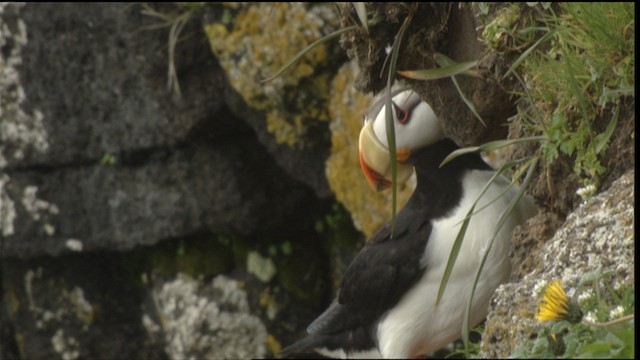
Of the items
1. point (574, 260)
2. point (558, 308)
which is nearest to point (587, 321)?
point (558, 308)

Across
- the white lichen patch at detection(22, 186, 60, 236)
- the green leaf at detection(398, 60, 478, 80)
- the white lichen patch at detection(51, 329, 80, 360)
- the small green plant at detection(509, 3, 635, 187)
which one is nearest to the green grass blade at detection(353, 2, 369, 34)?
the green leaf at detection(398, 60, 478, 80)

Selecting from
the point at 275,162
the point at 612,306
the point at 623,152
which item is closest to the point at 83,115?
the point at 275,162

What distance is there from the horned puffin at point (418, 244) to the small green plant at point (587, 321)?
122cm

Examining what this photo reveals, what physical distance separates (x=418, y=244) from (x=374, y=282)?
0.65ft

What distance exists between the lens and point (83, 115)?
200 inches

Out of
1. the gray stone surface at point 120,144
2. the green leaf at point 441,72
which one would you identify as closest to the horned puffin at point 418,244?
the green leaf at point 441,72

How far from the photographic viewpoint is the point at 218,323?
5.18 m

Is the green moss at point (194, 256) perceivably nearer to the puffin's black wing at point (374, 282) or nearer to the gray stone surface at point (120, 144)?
the gray stone surface at point (120, 144)

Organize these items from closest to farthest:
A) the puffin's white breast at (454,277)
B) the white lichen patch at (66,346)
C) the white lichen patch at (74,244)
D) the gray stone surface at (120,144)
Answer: the puffin's white breast at (454,277) < the gray stone surface at (120,144) < the white lichen patch at (74,244) < the white lichen patch at (66,346)

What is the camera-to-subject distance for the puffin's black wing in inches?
132

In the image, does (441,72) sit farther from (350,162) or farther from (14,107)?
(14,107)

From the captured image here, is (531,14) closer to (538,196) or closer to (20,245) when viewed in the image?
(538,196)

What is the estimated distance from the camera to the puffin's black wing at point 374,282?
336 cm

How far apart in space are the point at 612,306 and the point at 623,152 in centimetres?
66
